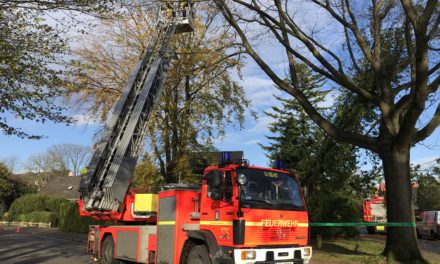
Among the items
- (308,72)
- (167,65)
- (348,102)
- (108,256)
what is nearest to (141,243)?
(108,256)

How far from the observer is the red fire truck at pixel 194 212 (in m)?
8.45

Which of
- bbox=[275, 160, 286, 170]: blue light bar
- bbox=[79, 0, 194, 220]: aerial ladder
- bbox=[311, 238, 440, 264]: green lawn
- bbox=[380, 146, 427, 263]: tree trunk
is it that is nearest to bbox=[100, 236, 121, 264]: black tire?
bbox=[79, 0, 194, 220]: aerial ladder

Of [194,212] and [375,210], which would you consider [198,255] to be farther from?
[375,210]

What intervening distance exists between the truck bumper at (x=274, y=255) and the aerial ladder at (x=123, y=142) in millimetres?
5199

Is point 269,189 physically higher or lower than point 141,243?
higher

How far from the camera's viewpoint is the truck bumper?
8.13 m

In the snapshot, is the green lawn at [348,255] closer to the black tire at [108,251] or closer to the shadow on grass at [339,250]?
the shadow on grass at [339,250]

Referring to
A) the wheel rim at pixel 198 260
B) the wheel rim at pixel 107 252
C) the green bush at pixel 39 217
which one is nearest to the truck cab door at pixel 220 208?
the wheel rim at pixel 198 260

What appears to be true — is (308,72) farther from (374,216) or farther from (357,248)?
(357,248)

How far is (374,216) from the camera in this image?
36.5 m

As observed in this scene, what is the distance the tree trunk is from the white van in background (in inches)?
606

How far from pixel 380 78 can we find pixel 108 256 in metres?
9.77

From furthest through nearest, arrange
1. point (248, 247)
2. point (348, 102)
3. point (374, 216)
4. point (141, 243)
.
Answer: point (374, 216), point (348, 102), point (141, 243), point (248, 247)

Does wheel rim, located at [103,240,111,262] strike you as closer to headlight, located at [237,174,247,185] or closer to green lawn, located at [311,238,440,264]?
green lawn, located at [311,238,440,264]
